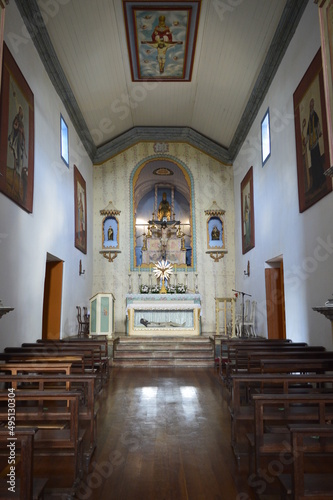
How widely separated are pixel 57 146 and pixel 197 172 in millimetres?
6544

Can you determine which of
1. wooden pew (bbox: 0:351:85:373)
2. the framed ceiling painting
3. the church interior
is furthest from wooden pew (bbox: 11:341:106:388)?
the framed ceiling painting

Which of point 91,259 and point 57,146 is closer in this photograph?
point 57,146

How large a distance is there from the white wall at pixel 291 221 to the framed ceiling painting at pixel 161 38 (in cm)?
226

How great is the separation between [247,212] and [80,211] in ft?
16.0

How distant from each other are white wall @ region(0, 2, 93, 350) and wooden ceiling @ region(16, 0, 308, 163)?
689 millimetres

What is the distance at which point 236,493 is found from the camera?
11.2ft

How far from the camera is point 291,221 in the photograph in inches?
345

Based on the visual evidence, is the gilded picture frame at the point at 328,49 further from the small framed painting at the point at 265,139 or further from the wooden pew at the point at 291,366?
the small framed painting at the point at 265,139

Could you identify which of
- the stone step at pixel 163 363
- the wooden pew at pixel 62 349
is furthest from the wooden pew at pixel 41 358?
the stone step at pixel 163 363

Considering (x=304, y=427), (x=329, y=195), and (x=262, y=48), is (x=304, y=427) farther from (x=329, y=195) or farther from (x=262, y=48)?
(x=262, y=48)

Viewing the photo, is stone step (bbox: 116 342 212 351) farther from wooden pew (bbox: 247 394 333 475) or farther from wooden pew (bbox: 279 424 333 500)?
wooden pew (bbox: 279 424 333 500)

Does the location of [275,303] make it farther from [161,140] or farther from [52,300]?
[161,140]

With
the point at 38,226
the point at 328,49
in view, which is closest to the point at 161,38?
the point at 38,226

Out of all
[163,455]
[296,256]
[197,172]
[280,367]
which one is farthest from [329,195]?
[197,172]
